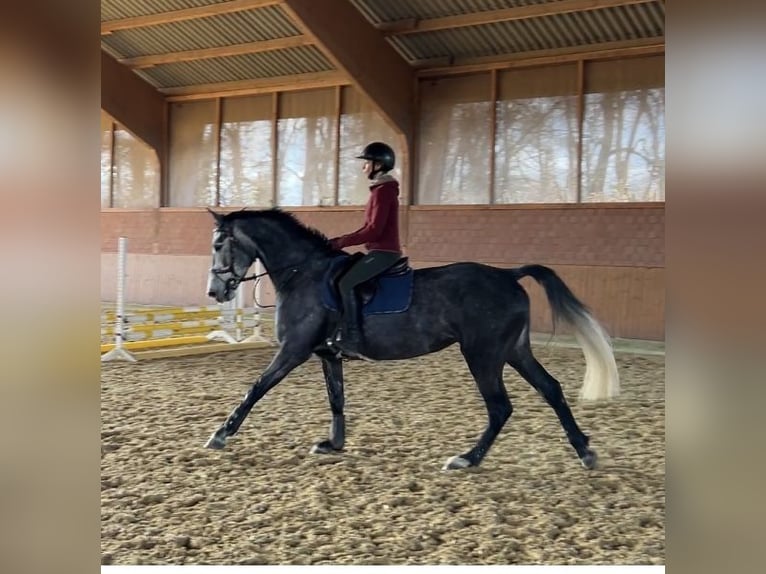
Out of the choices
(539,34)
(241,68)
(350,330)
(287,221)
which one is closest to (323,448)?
(350,330)

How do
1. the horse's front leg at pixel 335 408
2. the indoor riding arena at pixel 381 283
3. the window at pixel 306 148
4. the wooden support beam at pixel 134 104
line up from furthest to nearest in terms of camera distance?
the wooden support beam at pixel 134 104
the window at pixel 306 148
the horse's front leg at pixel 335 408
the indoor riding arena at pixel 381 283

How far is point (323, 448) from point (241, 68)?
30.7 ft

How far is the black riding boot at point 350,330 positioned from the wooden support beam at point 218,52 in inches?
297

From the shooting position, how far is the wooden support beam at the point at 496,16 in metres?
8.66

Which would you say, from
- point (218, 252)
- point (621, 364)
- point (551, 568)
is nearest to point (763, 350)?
point (551, 568)

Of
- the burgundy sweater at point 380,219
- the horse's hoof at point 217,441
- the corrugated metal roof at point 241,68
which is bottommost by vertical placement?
the horse's hoof at point 217,441

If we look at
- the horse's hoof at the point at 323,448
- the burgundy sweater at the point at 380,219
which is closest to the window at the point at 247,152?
the horse's hoof at the point at 323,448

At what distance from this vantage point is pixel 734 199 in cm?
124

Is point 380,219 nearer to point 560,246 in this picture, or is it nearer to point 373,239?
point 373,239

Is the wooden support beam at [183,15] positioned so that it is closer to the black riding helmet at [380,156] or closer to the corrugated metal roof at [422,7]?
the corrugated metal roof at [422,7]

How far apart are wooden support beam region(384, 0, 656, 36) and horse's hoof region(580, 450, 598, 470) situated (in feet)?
21.2

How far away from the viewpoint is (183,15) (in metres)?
10.7

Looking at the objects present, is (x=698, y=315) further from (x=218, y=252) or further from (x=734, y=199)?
(x=218, y=252)

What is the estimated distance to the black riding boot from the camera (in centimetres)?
369
